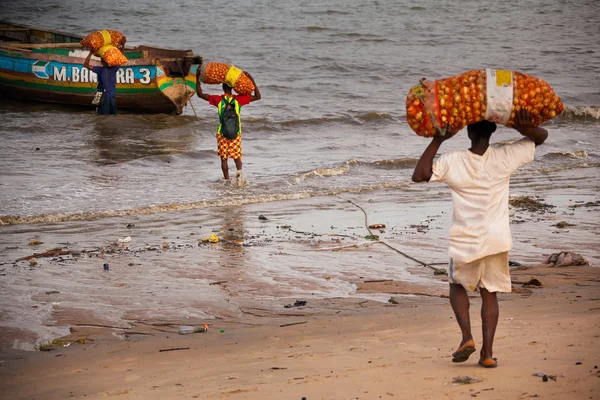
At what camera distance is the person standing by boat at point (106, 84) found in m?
14.6

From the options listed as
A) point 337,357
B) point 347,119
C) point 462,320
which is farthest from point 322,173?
point 462,320

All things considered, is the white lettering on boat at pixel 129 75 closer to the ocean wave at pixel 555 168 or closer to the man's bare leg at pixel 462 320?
the ocean wave at pixel 555 168

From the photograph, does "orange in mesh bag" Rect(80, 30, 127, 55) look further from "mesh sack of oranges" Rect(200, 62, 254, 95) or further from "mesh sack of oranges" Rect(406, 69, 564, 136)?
"mesh sack of oranges" Rect(406, 69, 564, 136)

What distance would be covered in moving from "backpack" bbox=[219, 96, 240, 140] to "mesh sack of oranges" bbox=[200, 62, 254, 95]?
0.64 ft

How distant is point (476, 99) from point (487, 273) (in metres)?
0.86

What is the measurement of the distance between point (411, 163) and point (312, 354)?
9389 mm

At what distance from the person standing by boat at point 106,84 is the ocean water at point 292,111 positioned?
1.96ft

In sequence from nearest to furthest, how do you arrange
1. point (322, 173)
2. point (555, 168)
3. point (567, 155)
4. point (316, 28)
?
point (322, 173)
point (555, 168)
point (567, 155)
point (316, 28)

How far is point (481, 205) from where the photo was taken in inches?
158

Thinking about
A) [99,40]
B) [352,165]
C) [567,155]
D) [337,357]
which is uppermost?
[99,40]

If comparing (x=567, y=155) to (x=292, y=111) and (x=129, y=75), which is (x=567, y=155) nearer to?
(x=292, y=111)

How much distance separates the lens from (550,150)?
48.2ft

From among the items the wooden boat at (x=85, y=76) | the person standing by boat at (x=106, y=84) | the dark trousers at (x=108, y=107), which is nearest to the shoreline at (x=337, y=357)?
the person standing by boat at (x=106, y=84)

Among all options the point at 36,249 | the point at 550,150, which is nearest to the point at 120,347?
the point at 36,249
